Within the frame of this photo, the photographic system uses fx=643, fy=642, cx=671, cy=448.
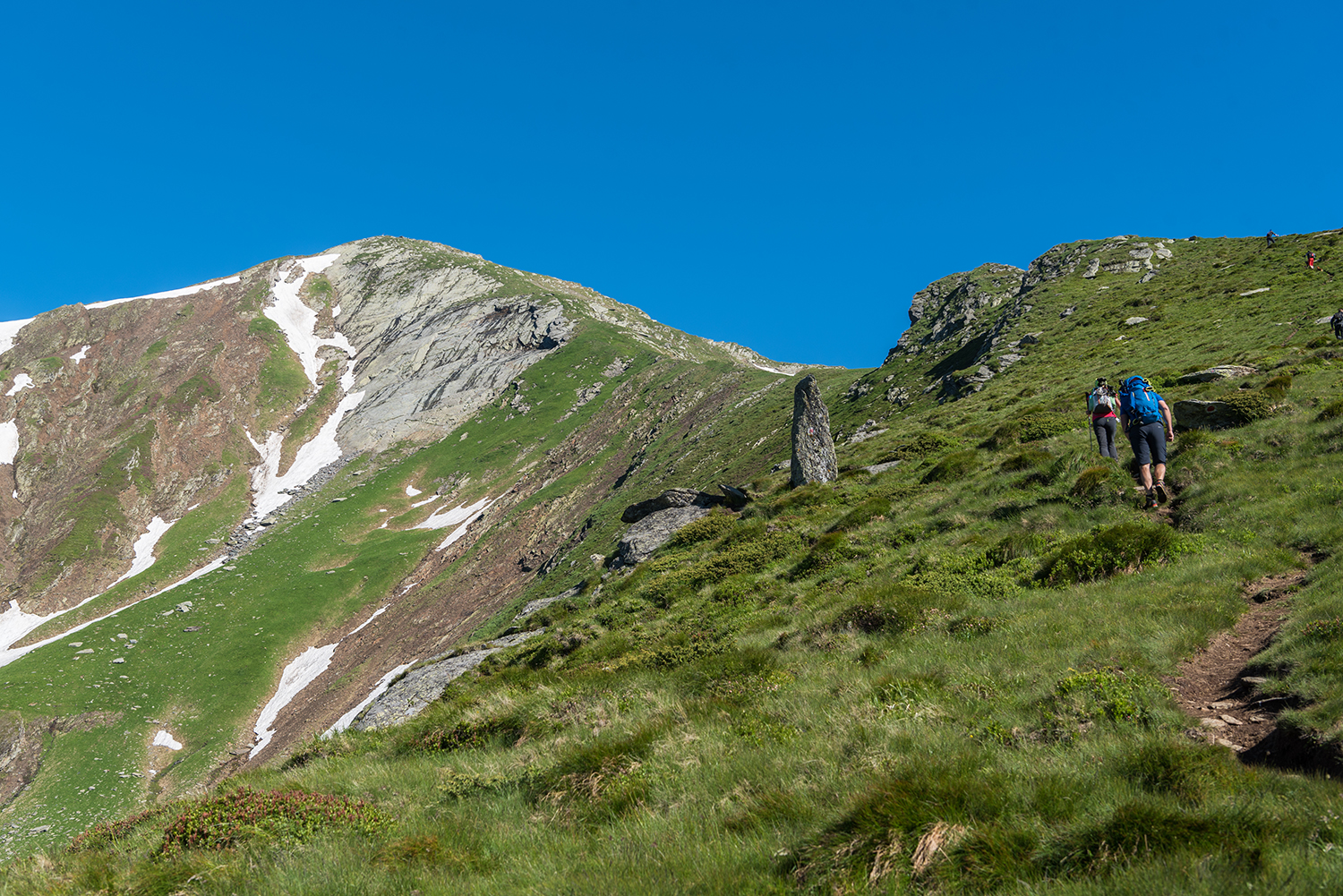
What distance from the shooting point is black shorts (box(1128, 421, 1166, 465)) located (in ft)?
49.1

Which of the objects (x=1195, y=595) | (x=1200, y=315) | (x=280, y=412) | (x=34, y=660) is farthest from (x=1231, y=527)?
(x=280, y=412)

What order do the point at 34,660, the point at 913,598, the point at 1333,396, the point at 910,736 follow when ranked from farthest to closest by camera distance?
the point at 34,660
the point at 1333,396
the point at 913,598
the point at 910,736

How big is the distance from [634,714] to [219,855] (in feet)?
15.5

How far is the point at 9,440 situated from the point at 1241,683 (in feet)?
537

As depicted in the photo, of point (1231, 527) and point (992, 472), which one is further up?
point (992, 472)

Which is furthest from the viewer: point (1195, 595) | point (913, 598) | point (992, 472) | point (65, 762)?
point (65, 762)

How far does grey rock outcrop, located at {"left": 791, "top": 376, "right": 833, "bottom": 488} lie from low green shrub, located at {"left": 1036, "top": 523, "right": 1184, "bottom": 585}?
56.7ft

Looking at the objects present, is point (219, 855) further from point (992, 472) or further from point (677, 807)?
point (992, 472)

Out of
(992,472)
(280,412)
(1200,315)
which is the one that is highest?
(280,412)

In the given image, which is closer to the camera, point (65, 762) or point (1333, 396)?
point (1333, 396)

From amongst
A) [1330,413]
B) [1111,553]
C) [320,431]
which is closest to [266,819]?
[1111,553]

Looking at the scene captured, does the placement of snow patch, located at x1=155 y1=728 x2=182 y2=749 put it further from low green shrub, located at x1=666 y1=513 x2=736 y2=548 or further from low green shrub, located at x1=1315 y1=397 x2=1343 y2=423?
low green shrub, located at x1=1315 y1=397 x2=1343 y2=423

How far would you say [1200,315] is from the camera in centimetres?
4525

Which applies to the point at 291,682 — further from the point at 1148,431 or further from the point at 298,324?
the point at 298,324
